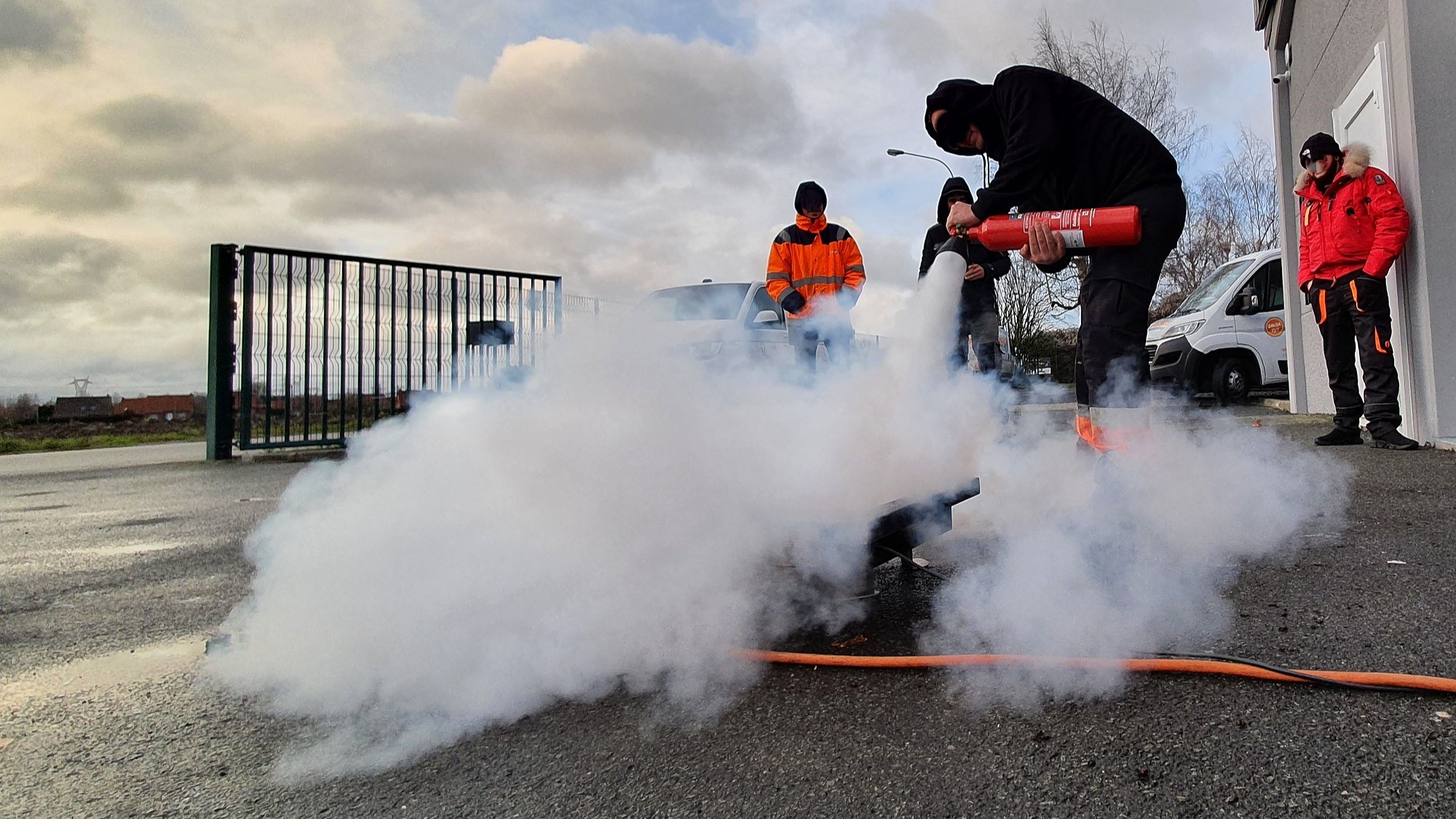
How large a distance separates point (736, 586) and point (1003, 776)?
86 centimetres

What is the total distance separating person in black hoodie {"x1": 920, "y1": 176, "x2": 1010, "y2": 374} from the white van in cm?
570

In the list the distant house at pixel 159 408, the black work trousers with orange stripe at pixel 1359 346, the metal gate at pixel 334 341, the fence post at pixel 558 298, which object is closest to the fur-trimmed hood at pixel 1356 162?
the black work trousers with orange stripe at pixel 1359 346

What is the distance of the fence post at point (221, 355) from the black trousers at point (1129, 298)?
8051 mm

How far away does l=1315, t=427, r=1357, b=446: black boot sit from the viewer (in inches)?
206

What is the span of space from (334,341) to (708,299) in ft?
14.1

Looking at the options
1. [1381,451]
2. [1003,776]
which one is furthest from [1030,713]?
[1381,451]

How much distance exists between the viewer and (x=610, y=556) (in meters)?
1.93

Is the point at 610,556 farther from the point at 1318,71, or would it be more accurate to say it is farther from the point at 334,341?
the point at 1318,71

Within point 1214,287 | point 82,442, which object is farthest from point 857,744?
point 82,442

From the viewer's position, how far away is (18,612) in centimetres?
258

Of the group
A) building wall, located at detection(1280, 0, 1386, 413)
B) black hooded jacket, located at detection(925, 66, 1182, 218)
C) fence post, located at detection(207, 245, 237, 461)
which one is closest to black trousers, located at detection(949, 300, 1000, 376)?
black hooded jacket, located at detection(925, 66, 1182, 218)

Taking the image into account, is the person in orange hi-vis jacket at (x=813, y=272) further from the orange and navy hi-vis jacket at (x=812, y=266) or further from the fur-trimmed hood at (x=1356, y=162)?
the fur-trimmed hood at (x=1356, y=162)

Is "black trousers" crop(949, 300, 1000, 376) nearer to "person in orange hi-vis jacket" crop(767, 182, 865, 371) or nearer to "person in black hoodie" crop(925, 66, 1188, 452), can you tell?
"person in orange hi-vis jacket" crop(767, 182, 865, 371)

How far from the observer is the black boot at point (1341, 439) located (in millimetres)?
5227
